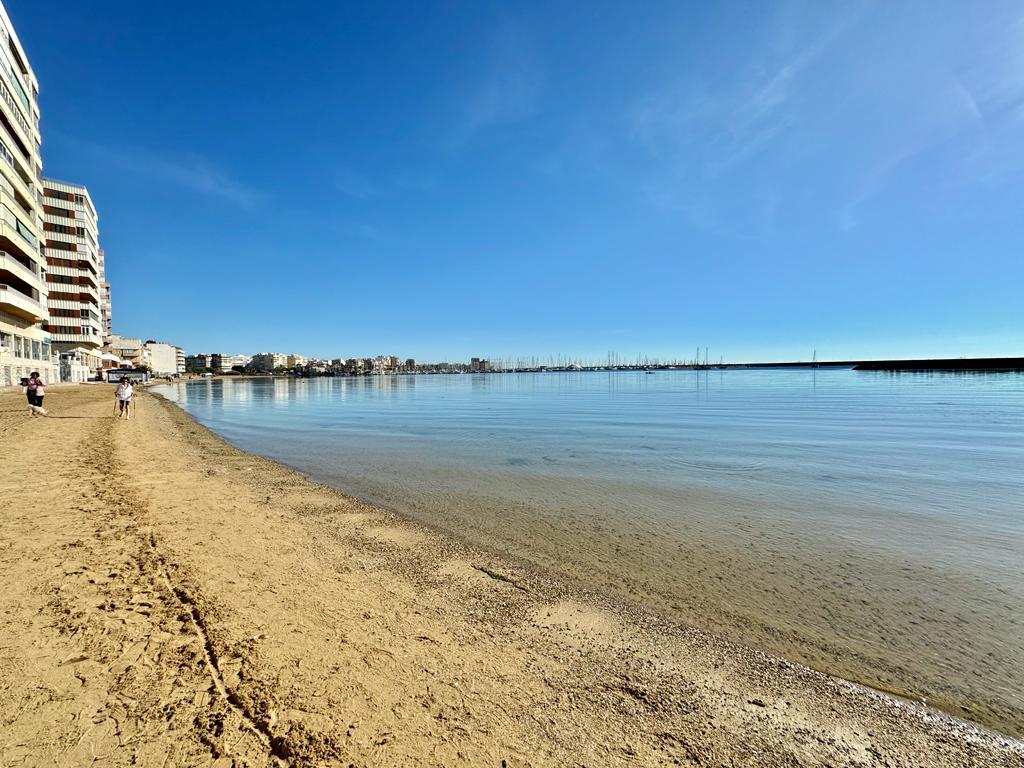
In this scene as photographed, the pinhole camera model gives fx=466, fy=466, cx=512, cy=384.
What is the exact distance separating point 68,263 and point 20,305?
38.6 meters

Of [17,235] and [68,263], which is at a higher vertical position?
[68,263]

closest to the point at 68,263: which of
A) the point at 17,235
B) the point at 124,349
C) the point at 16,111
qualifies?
the point at 16,111

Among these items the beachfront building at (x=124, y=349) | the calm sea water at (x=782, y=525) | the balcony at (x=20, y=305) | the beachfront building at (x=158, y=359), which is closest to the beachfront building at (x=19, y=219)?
the balcony at (x=20, y=305)

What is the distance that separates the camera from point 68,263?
70.8m

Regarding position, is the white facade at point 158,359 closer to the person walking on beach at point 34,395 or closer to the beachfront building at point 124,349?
the beachfront building at point 124,349

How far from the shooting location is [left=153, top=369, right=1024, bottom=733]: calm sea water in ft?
15.6

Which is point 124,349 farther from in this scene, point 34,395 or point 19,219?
point 34,395

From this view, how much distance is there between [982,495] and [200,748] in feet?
46.7

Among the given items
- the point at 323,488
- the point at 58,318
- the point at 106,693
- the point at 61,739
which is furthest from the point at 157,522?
the point at 58,318

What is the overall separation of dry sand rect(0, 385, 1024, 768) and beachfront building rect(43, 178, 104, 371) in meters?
87.7

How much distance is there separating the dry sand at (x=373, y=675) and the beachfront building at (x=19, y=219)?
171ft

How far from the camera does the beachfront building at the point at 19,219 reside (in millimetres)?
41250

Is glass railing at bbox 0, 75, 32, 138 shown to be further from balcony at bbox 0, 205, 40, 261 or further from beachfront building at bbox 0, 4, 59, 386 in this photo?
balcony at bbox 0, 205, 40, 261

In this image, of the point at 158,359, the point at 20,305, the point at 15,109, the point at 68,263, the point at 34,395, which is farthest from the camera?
the point at 158,359
